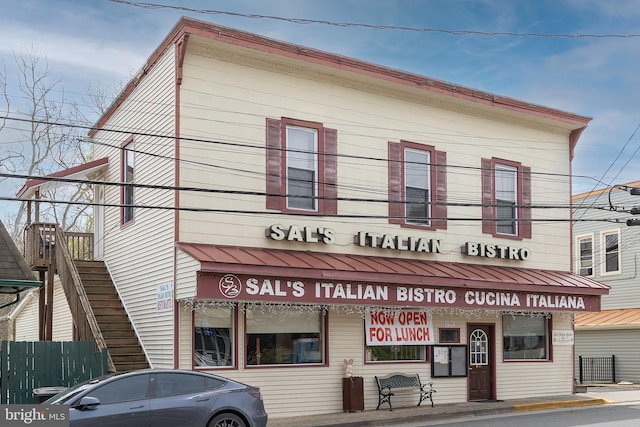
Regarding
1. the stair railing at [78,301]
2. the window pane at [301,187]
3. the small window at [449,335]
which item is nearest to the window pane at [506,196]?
the small window at [449,335]

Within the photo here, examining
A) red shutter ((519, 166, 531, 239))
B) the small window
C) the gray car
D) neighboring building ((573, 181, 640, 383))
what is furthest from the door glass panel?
neighboring building ((573, 181, 640, 383))

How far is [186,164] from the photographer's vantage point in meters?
17.1

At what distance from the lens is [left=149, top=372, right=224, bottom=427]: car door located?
12211mm

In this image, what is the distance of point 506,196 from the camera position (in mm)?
22828

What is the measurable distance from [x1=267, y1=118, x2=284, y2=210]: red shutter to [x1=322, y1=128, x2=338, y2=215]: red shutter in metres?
1.26

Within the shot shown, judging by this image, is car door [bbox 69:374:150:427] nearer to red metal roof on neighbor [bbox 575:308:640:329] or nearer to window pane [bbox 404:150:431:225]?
window pane [bbox 404:150:431:225]

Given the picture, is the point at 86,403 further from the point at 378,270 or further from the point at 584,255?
the point at 584,255

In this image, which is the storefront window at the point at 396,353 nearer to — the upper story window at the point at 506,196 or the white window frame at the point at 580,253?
the upper story window at the point at 506,196

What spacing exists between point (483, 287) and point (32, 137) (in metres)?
26.5

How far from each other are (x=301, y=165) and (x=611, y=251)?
1966cm

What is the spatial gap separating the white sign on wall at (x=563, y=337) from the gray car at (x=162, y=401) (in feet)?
42.1

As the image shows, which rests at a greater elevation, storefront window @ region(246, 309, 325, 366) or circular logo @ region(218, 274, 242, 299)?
circular logo @ region(218, 274, 242, 299)

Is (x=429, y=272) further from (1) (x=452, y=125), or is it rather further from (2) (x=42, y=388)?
(2) (x=42, y=388)

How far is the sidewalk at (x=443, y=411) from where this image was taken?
659 inches
